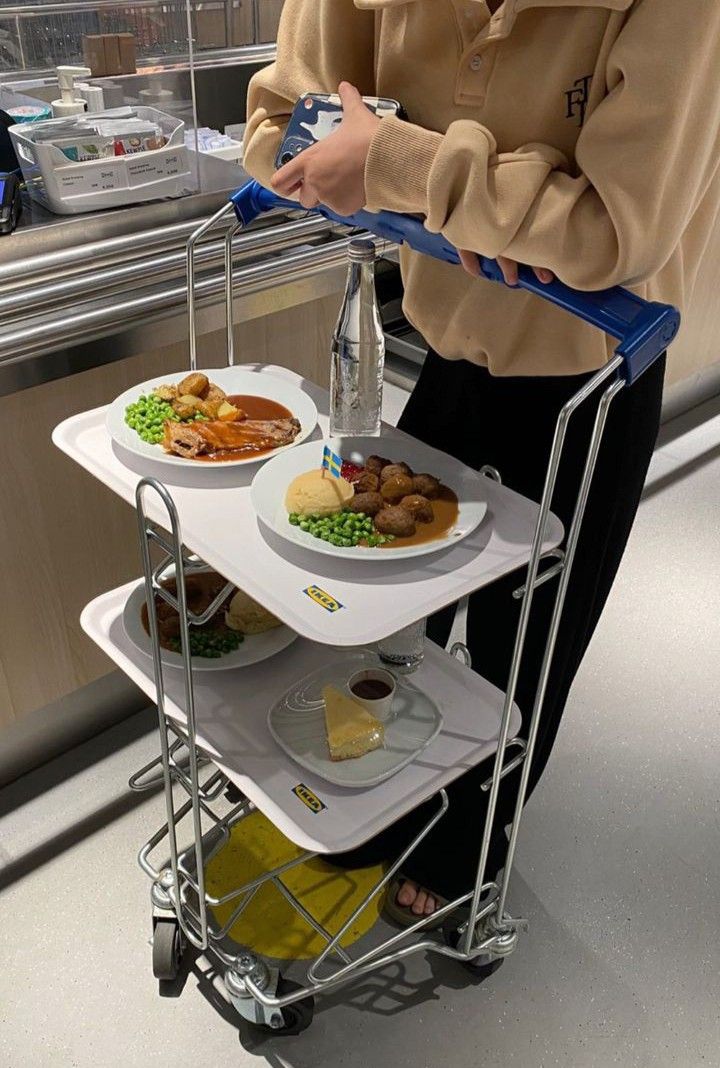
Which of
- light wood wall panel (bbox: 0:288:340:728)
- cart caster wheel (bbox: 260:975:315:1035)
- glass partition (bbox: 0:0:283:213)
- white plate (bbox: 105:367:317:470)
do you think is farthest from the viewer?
glass partition (bbox: 0:0:283:213)

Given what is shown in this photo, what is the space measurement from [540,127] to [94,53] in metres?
1.14

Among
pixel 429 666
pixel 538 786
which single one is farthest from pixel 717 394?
pixel 429 666

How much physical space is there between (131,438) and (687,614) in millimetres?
1709

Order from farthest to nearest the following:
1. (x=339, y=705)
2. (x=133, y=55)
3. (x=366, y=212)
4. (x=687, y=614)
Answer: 1. (x=687, y=614)
2. (x=133, y=55)
3. (x=339, y=705)
4. (x=366, y=212)

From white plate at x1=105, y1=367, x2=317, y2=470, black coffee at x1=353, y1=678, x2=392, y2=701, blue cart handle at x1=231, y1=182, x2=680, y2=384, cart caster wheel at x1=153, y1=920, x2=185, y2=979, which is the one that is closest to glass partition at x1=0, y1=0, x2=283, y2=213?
white plate at x1=105, y1=367, x2=317, y2=470

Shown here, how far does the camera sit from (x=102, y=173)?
1.62 m

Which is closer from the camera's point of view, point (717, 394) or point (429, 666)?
point (429, 666)

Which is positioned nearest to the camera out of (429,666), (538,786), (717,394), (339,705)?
(339,705)

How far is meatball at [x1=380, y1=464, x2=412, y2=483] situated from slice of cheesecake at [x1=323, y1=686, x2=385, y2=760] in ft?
0.97

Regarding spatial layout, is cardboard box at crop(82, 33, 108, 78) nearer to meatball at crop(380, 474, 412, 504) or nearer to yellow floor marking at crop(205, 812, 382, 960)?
meatball at crop(380, 474, 412, 504)

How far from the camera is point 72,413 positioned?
159cm

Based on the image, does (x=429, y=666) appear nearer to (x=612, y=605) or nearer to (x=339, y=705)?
(x=339, y=705)

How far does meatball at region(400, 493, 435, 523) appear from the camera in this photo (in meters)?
0.98

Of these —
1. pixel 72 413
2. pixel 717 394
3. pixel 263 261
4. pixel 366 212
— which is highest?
pixel 366 212
